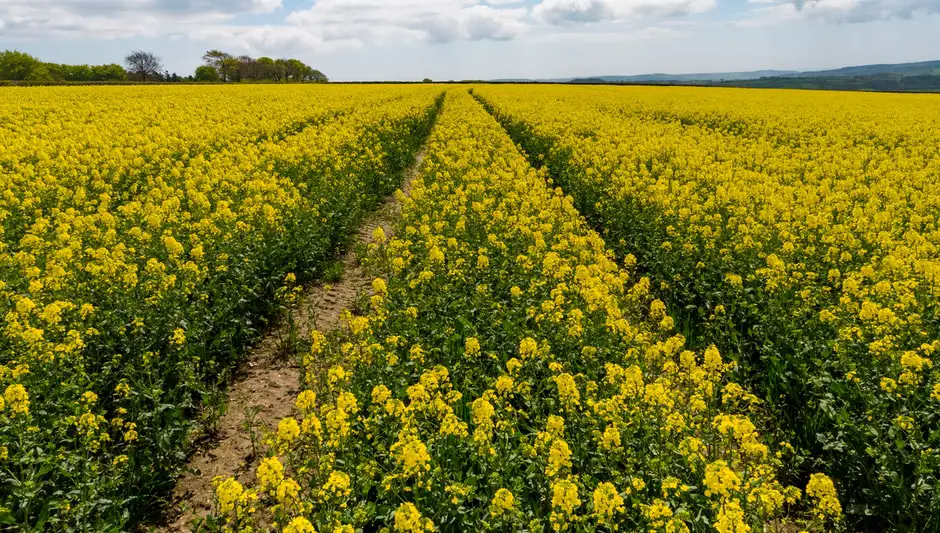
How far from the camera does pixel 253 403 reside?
6.32 meters

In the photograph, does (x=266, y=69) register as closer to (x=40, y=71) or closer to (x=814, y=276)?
(x=40, y=71)

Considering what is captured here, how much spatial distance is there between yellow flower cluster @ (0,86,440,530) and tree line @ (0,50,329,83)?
90.4 metres

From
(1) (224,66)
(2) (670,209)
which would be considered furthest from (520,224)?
(1) (224,66)

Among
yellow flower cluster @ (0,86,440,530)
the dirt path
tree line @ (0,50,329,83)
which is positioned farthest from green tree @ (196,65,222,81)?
the dirt path

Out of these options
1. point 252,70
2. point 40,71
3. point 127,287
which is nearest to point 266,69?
point 252,70

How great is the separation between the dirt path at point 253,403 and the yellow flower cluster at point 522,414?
471mm

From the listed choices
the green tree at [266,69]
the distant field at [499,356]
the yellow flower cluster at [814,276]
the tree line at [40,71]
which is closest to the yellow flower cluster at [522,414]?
the distant field at [499,356]

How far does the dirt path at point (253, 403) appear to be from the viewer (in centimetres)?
496

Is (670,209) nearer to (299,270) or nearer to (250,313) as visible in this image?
(299,270)

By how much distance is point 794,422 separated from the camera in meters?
5.64

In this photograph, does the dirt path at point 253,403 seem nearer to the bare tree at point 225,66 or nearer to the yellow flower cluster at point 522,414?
the yellow flower cluster at point 522,414

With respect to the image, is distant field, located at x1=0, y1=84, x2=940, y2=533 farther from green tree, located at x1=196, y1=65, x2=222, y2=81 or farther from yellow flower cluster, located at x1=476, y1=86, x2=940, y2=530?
green tree, located at x1=196, y1=65, x2=222, y2=81

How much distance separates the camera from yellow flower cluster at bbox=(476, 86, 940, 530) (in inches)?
183

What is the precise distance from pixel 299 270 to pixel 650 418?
22.2ft
